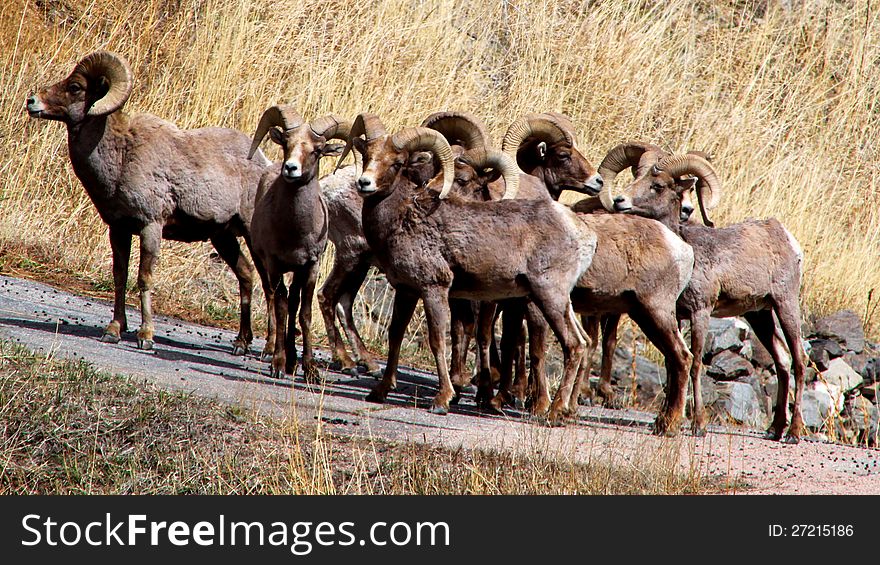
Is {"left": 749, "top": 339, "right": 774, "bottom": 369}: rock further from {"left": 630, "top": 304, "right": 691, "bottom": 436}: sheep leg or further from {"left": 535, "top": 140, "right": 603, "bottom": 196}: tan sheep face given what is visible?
{"left": 630, "top": 304, "right": 691, "bottom": 436}: sheep leg

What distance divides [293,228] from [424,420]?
92.7 inches

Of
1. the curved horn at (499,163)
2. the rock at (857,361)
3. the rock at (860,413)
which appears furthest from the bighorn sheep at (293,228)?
the rock at (857,361)

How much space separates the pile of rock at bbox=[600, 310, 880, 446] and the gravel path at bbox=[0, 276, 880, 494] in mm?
1804

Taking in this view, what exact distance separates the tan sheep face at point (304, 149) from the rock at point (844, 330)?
28.6 feet

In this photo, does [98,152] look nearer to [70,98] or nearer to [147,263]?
[70,98]

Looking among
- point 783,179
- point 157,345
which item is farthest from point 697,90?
point 157,345

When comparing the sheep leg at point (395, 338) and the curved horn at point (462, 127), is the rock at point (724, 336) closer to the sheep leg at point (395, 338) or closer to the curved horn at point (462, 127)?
the curved horn at point (462, 127)

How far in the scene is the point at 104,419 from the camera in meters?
7.49

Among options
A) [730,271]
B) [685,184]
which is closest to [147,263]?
[685,184]

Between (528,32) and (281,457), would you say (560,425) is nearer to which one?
(281,457)

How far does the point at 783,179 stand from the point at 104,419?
1449 cm

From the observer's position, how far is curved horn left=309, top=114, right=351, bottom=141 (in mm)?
10258

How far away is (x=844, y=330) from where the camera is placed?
1619cm

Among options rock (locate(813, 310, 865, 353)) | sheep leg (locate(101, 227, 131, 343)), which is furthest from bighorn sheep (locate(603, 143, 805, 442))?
rock (locate(813, 310, 865, 353))
